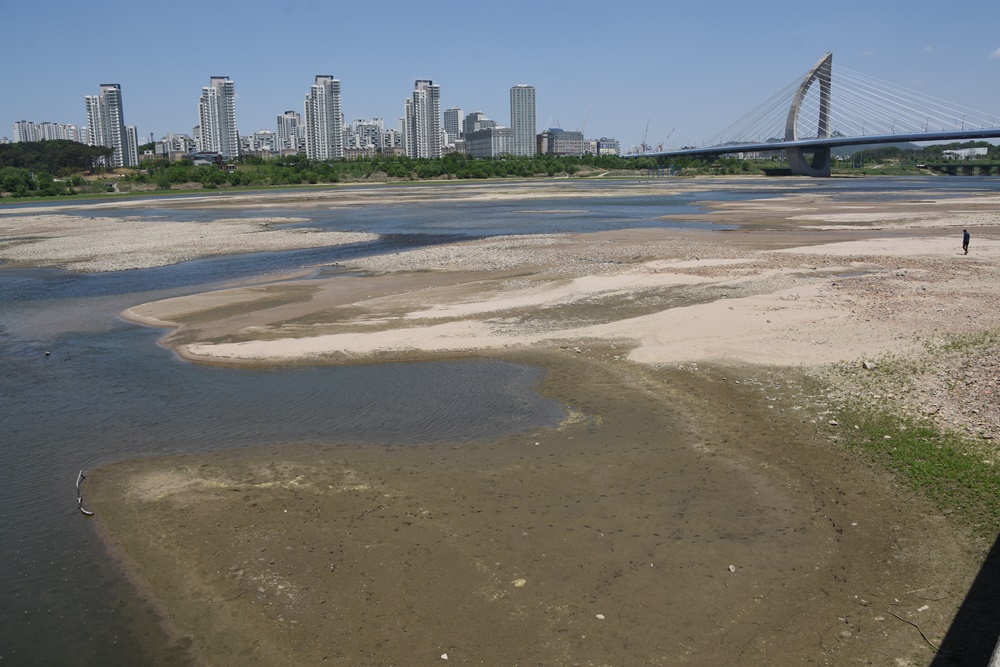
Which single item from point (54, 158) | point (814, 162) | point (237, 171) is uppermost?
point (54, 158)

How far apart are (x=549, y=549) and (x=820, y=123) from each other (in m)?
148

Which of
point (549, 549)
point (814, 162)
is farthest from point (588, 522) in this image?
point (814, 162)

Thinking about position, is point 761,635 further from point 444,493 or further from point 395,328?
point 395,328

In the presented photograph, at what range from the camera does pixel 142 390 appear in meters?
14.5

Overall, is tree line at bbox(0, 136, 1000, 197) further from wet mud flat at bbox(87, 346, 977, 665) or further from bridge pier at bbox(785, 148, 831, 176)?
wet mud flat at bbox(87, 346, 977, 665)

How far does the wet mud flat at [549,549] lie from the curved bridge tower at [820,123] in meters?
138

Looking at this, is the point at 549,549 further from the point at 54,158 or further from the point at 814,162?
the point at 54,158

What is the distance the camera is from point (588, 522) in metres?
8.70

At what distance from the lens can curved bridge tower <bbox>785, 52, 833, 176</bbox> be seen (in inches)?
5374

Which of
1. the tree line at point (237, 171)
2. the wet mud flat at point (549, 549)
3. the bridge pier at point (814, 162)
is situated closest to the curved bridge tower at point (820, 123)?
the bridge pier at point (814, 162)

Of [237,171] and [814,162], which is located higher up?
[237,171]

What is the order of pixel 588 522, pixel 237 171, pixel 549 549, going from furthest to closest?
pixel 237 171 → pixel 588 522 → pixel 549 549

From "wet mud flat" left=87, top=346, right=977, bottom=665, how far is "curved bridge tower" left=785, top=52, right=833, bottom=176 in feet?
454

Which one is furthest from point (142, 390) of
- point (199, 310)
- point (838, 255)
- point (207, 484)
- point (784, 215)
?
point (784, 215)
